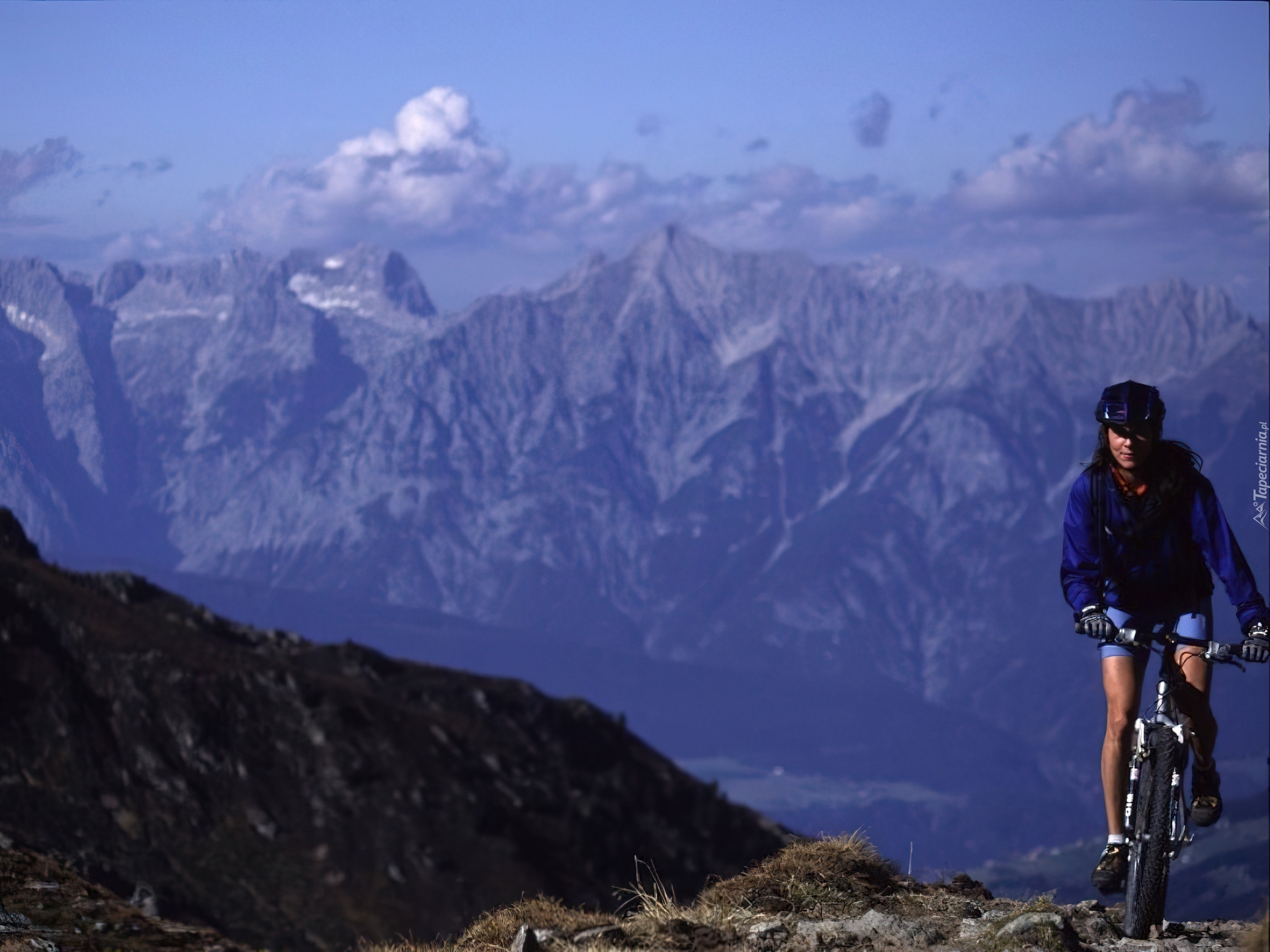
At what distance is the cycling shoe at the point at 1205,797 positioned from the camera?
8883 mm

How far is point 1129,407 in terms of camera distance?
8.86 meters

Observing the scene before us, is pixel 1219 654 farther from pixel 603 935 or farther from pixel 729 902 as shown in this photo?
pixel 603 935

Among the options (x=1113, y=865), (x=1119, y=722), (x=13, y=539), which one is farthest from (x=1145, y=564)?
(x=13, y=539)

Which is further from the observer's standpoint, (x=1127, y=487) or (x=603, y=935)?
(x=603, y=935)

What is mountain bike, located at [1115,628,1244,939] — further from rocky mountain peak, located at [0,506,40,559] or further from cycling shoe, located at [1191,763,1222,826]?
rocky mountain peak, located at [0,506,40,559]

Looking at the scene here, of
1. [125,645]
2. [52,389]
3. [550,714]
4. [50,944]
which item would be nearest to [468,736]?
[550,714]

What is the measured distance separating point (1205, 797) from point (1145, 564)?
1585 mm

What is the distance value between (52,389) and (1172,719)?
11947 centimetres

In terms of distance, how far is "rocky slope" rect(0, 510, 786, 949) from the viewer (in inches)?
2849

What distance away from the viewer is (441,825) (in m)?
94.0

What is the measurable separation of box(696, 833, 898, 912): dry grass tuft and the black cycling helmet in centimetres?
390

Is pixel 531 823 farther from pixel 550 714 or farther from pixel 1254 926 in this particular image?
pixel 1254 926

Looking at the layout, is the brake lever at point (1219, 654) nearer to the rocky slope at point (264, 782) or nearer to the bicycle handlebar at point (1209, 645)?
the bicycle handlebar at point (1209, 645)

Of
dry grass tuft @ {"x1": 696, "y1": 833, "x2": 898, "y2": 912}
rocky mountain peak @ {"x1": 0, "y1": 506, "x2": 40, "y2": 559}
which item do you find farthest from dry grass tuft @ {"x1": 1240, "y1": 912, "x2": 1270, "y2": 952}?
rocky mountain peak @ {"x1": 0, "y1": 506, "x2": 40, "y2": 559}
